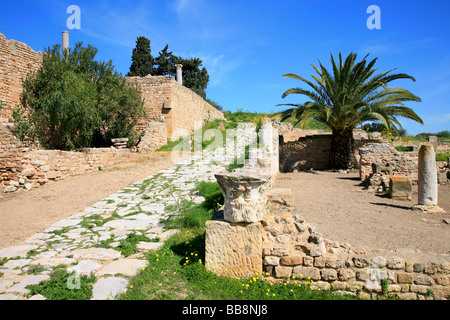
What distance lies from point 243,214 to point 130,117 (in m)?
14.2

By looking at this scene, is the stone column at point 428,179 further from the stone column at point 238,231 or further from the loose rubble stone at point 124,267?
the loose rubble stone at point 124,267

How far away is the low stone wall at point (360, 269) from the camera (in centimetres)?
335

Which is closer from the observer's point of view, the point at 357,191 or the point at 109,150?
the point at 357,191

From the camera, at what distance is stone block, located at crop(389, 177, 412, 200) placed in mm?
7902

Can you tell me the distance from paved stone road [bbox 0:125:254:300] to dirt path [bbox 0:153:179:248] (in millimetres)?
321

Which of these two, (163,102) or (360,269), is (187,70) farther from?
(360,269)

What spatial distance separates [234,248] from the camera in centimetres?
360

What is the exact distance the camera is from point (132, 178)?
970 cm

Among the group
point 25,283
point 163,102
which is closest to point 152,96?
point 163,102

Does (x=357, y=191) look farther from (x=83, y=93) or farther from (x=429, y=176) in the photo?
(x=83, y=93)

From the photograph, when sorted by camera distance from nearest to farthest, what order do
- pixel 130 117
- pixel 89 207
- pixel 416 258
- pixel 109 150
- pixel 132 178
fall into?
pixel 416 258, pixel 89 207, pixel 132 178, pixel 109 150, pixel 130 117

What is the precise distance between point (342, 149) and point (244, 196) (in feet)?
36.1

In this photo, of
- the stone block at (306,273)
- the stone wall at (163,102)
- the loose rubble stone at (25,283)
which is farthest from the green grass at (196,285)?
the stone wall at (163,102)

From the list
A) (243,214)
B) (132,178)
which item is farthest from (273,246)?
(132,178)
